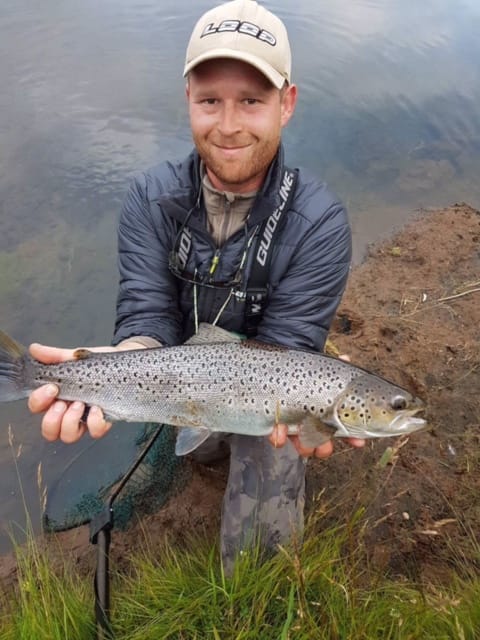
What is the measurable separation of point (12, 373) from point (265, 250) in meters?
1.74

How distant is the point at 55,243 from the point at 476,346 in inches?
221

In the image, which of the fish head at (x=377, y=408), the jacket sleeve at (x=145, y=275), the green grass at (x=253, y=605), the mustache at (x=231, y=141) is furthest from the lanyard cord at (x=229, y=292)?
the green grass at (x=253, y=605)

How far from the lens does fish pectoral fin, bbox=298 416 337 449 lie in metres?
2.99

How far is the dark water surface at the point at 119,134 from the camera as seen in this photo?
6.58 metres

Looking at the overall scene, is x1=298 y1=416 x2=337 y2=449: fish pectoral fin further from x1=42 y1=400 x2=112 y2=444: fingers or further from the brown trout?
x1=42 y1=400 x2=112 y2=444: fingers

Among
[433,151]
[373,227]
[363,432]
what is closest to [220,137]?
[363,432]

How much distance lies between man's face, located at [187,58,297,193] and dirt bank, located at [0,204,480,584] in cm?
197

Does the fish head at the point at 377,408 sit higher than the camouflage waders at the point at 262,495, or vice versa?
the fish head at the point at 377,408

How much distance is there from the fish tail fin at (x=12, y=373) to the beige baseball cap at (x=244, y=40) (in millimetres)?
1967

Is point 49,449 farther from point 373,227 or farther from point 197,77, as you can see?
point 373,227

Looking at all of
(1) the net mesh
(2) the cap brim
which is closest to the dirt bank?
(1) the net mesh

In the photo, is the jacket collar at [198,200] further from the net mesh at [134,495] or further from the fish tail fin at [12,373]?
the net mesh at [134,495]

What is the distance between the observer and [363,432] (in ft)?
10.1

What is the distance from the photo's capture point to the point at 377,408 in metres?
3.03
